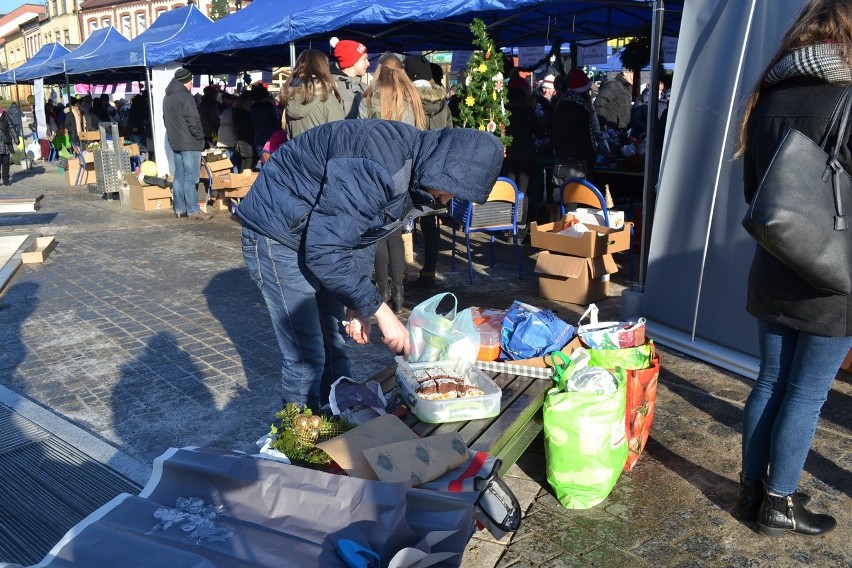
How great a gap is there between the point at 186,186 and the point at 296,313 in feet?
29.0

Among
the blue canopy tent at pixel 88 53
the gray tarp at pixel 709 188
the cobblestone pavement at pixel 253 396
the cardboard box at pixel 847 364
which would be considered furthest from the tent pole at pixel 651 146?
the blue canopy tent at pixel 88 53

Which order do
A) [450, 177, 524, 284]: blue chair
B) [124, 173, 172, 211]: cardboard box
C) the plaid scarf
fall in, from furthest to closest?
[124, 173, 172, 211]: cardboard box, [450, 177, 524, 284]: blue chair, the plaid scarf

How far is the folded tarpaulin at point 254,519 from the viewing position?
6.10ft

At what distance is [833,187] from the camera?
8.02ft

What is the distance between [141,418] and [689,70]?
12.5 ft

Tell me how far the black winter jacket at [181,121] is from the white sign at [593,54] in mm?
6232

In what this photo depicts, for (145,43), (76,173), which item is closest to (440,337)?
(145,43)

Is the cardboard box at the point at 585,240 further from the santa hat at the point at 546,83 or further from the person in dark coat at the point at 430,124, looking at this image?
the santa hat at the point at 546,83

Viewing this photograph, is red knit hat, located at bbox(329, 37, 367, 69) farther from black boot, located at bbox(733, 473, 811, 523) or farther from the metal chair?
black boot, located at bbox(733, 473, 811, 523)

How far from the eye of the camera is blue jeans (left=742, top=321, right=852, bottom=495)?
2656 mm

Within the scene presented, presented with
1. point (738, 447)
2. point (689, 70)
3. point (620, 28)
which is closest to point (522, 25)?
point (620, 28)

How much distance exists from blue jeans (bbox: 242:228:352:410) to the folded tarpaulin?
86cm

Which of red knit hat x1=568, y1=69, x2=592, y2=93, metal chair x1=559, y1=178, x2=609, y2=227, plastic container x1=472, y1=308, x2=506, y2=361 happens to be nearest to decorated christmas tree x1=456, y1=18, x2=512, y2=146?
metal chair x1=559, y1=178, x2=609, y2=227

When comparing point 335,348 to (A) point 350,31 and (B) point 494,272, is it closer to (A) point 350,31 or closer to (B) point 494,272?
(B) point 494,272
